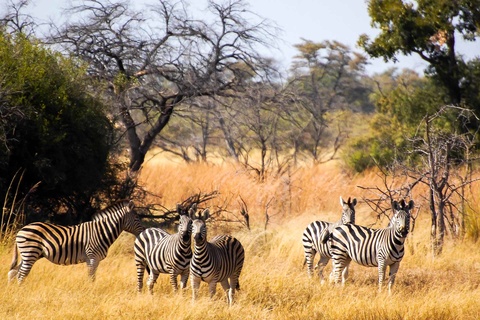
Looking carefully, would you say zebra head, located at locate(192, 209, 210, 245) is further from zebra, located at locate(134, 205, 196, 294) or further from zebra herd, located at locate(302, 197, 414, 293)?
zebra herd, located at locate(302, 197, 414, 293)

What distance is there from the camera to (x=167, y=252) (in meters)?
8.13

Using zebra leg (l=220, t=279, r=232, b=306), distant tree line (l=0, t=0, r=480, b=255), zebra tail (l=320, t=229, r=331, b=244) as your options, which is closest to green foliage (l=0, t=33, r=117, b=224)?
distant tree line (l=0, t=0, r=480, b=255)

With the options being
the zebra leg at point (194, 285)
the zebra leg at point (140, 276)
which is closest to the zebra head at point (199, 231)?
the zebra leg at point (194, 285)

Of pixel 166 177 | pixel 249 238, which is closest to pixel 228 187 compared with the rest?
pixel 166 177

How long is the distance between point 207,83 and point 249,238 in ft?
17.6

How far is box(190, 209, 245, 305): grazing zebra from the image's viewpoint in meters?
7.67

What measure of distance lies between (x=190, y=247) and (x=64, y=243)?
5.72ft

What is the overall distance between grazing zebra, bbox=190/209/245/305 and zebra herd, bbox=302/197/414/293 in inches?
62.2

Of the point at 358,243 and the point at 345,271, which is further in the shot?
the point at 345,271

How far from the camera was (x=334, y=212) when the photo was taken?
1524 cm

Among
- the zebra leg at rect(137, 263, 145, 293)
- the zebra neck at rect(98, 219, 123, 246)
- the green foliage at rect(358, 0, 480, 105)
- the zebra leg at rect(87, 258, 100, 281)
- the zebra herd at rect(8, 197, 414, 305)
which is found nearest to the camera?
the zebra herd at rect(8, 197, 414, 305)

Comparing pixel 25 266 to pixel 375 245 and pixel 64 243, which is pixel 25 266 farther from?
pixel 375 245

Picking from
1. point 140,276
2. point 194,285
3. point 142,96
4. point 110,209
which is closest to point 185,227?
point 194,285

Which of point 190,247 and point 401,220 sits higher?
point 401,220
